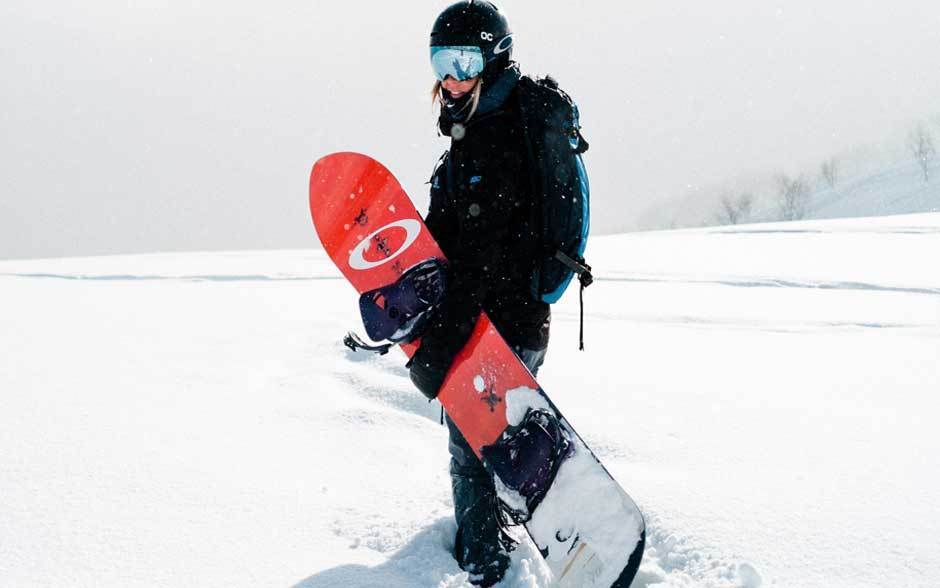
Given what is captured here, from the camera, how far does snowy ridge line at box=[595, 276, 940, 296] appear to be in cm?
722

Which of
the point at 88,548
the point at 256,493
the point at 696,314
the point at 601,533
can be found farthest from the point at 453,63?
the point at 696,314

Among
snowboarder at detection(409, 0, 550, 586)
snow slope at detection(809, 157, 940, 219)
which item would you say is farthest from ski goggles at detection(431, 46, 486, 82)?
snow slope at detection(809, 157, 940, 219)

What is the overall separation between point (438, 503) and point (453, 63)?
163 centimetres

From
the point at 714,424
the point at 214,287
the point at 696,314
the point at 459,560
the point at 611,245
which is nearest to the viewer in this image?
the point at 459,560

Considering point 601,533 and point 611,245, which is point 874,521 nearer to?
point 601,533

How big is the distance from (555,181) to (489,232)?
254 mm

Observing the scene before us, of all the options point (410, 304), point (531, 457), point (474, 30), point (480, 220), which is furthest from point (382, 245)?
point (531, 457)

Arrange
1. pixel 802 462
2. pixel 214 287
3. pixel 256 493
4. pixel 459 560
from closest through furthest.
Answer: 1. pixel 459 560
2. pixel 256 493
3. pixel 802 462
4. pixel 214 287

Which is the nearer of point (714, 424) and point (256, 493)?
point (256, 493)

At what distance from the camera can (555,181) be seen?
2096 millimetres

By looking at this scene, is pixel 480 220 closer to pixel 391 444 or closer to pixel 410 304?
pixel 410 304

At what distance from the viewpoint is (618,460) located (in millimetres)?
3006

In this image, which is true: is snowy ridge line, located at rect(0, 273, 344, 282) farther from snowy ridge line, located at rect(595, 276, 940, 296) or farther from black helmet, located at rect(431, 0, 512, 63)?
black helmet, located at rect(431, 0, 512, 63)

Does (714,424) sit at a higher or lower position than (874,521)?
lower
